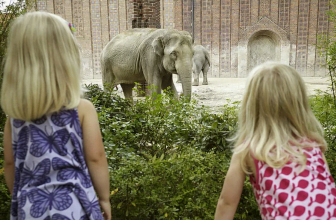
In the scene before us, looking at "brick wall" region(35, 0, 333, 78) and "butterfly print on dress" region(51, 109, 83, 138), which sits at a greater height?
"brick wall" region(35, 0, 333, 78)

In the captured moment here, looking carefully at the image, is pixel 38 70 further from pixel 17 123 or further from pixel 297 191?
pixel 297 191

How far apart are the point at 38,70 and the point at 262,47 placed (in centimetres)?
2303

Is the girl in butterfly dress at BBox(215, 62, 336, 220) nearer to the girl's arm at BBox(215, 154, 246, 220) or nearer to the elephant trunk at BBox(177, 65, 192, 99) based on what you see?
the girl's arm at BBox(215, 154, 246, 220)

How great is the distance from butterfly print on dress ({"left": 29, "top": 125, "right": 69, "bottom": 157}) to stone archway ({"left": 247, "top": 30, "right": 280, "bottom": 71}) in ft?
74.3

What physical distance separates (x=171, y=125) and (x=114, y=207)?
1.28 meters

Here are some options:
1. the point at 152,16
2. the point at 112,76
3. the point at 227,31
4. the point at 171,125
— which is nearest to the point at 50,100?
the point at 171,125

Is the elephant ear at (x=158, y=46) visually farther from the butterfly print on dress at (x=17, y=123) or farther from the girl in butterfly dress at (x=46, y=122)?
the butterfly print on dress at (x=17, y=123)

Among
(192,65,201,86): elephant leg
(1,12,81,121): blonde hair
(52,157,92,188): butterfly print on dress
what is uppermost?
(1,12,81,121): blonde hair

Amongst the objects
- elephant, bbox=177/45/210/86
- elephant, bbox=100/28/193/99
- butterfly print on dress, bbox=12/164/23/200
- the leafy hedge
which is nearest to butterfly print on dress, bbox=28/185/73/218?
butterfly print on dress, bbox=12/164/23/200

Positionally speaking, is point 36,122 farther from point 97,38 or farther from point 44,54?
point 97,38

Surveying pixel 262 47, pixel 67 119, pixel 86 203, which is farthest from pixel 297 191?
pixel 262 47

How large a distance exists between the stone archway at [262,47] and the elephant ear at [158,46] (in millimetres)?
17904

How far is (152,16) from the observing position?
8.95 metres

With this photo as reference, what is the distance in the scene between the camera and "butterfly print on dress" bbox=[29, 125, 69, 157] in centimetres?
147
